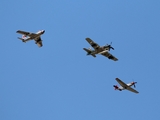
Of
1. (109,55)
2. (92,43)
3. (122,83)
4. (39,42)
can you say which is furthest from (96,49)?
(39,42)

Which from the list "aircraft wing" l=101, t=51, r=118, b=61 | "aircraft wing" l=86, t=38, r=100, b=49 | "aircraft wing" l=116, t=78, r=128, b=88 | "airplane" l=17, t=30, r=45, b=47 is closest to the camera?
"airplane" l=17, t=30, r=45, b=47

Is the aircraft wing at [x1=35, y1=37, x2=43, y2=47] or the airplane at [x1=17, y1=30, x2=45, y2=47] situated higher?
the aircraft wing at [x1=35, y1=37, x2=43, y2=47]

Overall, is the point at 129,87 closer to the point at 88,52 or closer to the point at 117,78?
the point at 117,78

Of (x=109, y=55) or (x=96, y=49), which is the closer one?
(x=96, y=49)

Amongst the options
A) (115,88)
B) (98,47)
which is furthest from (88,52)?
(115,88)

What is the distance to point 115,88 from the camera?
124 m

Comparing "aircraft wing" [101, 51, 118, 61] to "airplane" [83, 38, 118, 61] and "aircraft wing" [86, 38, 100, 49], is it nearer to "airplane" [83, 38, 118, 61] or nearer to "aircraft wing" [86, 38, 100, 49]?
"airplane" [83, 38, 118, 61]

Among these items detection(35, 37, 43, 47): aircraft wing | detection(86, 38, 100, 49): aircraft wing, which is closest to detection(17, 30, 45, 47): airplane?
detection(35, 37, 43, 47): aircraft wing

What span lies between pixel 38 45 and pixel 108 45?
19231mm

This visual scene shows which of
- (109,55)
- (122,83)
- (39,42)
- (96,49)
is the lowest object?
(122,83)

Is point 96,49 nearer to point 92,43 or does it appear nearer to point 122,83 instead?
point 92,43

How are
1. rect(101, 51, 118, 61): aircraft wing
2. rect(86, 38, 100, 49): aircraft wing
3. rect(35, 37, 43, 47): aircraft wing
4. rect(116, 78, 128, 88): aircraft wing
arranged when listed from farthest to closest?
rect(101, 51, 118, 61): aircraft wing, rect(35, 37, 43, 47): aircraft wing, rect(116, 78, 128, 88): aircraft wing, rect(86, 38, 100, 49): aircraft wing

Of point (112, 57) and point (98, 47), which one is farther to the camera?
point (112, 57)

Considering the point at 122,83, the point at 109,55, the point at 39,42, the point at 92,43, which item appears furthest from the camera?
the point at 109,55
